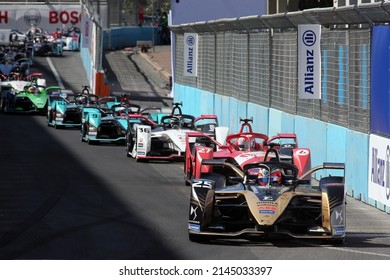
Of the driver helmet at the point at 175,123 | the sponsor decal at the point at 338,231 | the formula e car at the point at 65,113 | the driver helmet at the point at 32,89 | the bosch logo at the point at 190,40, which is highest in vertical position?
the bosch logo at the point at 190,40

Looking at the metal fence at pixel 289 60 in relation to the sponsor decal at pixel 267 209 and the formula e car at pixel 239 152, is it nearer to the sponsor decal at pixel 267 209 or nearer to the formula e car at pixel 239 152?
the formula e car at pixel 239 152

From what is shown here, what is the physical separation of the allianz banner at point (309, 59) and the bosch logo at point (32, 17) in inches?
2816

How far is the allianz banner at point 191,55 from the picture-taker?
34.8 m

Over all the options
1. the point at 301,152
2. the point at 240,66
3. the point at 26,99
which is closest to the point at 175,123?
the point at 240,66

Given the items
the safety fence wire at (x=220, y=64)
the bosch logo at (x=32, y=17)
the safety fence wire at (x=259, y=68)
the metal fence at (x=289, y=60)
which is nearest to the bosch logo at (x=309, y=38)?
the metal fence at (x=289, y=60)

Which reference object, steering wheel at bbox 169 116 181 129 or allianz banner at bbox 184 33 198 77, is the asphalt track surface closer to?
steering wheel at bbox 169 116 181 129

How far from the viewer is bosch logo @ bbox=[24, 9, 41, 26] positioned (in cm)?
9125

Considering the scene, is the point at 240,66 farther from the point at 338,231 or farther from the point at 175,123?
the point at 338,231

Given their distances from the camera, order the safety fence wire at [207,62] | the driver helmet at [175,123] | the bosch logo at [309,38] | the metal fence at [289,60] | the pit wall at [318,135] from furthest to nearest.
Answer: the safety fence wire at [207,62] → the driver helmet at [175,123] → the bosch logo at [309,38] → the metal fence at [289,60] → the pit wall at [318,135]

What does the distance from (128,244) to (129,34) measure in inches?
2646

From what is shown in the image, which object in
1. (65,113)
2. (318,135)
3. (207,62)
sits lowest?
(65,113)

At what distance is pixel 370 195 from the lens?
17.7 meters

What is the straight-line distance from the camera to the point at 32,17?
301 feet

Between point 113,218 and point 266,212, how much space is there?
9.06ft
